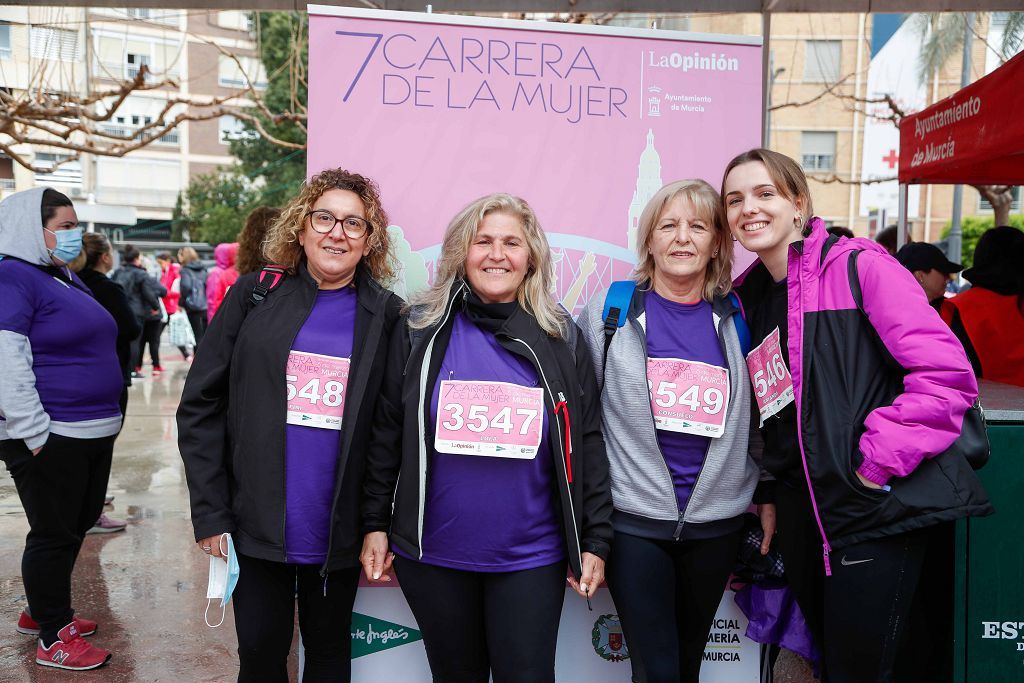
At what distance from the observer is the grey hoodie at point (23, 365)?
123 inches

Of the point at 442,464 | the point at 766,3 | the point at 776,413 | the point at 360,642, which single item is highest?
the point at 766,3

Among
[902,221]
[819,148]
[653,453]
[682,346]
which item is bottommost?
[653,453]

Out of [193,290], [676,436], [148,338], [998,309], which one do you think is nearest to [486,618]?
[676,436]

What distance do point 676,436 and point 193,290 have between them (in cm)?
1202

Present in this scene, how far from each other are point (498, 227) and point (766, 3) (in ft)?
6.98

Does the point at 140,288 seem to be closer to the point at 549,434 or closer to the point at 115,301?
the point at 115,301

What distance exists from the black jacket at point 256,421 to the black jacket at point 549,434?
6 centimetres

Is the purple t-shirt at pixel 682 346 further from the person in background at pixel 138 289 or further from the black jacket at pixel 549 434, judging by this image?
the person in background at pixel 138 289

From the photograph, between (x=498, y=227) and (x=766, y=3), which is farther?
(x=766, y=3)

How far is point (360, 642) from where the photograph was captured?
2717 mm

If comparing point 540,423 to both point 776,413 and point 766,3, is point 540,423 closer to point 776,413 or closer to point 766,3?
point 776,413

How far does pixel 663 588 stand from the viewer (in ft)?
7.48

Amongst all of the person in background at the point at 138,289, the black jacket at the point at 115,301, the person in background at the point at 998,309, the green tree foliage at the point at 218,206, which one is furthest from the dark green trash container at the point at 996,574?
the green tree foliage at the point at 218,206

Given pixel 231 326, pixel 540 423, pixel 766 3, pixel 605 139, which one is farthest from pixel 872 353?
pixel 766 3
